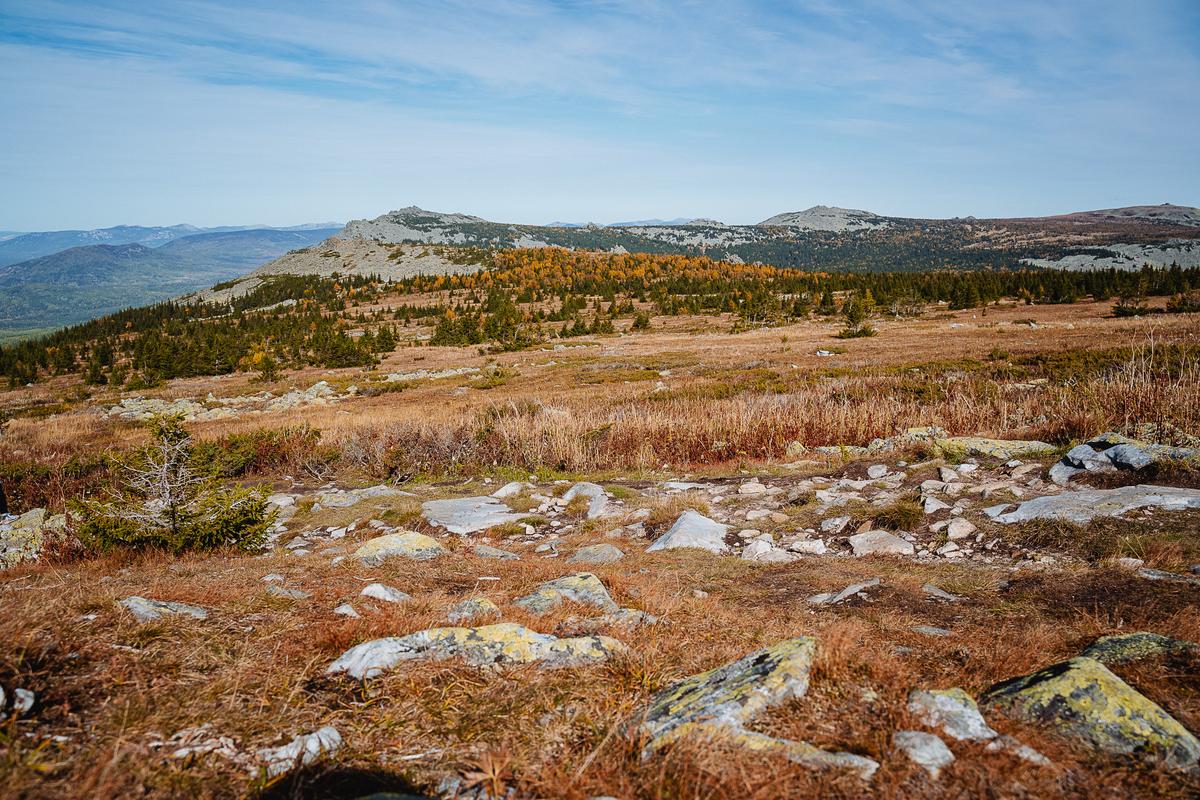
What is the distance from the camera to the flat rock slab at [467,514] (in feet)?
28.6

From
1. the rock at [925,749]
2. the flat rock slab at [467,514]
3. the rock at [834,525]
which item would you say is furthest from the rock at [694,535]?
the rock at [925,749]

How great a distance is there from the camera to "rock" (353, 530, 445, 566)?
21.2 ft

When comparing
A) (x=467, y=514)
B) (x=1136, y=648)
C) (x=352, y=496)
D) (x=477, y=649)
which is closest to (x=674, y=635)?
(x=477, y=649)

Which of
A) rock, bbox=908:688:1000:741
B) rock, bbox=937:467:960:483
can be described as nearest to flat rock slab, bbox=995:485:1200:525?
rock, bbox=937:467:960:483

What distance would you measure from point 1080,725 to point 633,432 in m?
11.5

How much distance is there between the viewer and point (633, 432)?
13.9m

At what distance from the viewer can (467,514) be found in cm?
930

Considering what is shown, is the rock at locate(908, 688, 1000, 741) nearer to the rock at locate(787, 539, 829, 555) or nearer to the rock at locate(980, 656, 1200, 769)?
the rock at locate(980, 656, 1200, 769)

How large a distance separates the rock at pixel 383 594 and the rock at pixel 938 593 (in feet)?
15.0

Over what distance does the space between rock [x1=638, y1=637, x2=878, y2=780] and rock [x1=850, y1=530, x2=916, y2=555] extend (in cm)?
393

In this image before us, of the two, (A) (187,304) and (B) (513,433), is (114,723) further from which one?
(A) (187,304)

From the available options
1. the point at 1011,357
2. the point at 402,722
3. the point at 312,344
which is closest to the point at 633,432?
the point at 402,722

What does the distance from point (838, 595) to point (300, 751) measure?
14.5 ft

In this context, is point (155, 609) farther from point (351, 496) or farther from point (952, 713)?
point (351, 496)
